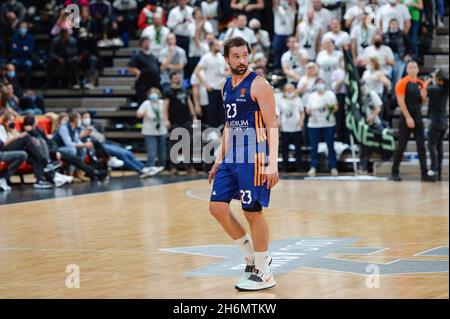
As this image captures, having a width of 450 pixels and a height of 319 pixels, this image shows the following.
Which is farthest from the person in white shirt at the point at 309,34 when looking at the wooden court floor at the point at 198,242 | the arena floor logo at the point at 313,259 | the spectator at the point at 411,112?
the arena floor logo at the point at 313,259

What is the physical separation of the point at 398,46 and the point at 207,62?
409cm

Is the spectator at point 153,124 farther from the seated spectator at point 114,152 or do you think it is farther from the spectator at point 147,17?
the spectator at point 147,17

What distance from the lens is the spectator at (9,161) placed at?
16.9 meters

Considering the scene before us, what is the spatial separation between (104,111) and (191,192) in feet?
25.1

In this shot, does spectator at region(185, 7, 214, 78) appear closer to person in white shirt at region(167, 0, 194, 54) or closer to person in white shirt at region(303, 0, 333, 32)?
person in white shirt at region(167, 0, 194, 54)

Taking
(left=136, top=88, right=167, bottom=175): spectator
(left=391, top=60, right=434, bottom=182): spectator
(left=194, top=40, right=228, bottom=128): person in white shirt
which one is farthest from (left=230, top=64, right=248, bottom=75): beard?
(left=194, top=40, right=228, bottom=128): person in white shirt

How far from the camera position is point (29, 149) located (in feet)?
57.0

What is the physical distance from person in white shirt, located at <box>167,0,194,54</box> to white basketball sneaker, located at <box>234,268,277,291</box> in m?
15.1

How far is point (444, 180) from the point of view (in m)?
18.1

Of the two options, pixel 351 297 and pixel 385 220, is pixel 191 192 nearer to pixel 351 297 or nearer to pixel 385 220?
pixel 385 220

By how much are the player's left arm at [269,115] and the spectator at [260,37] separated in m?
14.3

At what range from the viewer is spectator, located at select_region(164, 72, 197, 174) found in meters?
20.4
